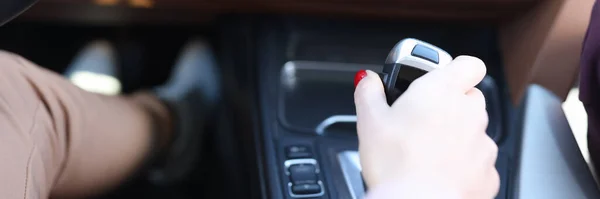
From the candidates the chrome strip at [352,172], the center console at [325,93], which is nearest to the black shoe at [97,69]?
the center console at [325,93]

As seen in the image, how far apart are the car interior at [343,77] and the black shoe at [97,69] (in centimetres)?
10

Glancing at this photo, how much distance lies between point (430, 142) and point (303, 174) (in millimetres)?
233

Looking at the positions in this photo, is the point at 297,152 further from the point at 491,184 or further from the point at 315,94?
the point at 491,184

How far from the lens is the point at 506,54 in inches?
29.5

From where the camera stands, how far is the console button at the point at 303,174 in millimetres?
622

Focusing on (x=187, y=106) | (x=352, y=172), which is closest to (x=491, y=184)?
(x=352, y=172)

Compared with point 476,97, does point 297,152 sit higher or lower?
lower

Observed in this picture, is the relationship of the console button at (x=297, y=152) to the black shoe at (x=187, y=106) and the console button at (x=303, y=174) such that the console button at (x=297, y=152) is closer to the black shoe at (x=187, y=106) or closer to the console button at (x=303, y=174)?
the console button at (x=303, y=174)

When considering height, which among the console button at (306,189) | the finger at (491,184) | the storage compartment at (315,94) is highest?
the finger at (491,184)

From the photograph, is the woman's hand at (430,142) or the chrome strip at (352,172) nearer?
the woman's hand at (430,142)

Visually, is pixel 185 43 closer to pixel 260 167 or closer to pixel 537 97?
pixel 260 167

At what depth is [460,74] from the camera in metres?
0.44

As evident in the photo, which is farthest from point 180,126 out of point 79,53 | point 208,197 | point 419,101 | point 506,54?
point 419,101

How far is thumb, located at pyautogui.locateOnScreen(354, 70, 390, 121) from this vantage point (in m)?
0.43
